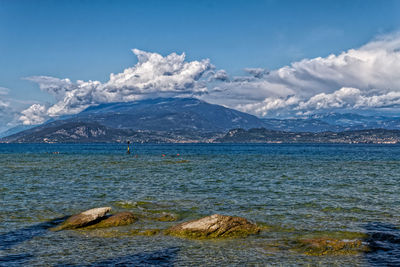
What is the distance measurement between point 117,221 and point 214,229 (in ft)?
26.1

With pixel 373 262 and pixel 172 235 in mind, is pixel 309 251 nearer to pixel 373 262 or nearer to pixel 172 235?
pixel 373 262

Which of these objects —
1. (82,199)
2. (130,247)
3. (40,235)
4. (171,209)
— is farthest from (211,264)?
(82,199)

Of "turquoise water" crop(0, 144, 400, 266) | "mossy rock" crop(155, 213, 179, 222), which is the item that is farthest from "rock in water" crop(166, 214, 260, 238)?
"mossy rock" crop(155, 213, 179, 222)

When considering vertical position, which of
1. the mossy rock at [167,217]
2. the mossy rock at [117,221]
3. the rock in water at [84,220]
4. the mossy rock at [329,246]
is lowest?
the mossy rock at [329,246]

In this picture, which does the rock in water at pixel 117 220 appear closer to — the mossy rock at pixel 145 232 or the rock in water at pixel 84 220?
the rock in water at pixel 84 220

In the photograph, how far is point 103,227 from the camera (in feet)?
83.8

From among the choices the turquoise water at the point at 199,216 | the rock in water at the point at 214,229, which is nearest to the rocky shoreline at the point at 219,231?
the rock in water at the point at 214,229

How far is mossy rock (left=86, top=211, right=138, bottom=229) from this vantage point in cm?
2583

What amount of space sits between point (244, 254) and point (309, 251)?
3769 millimetres

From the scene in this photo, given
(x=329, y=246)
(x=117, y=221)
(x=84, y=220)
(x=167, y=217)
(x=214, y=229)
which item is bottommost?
(x=329, y=246)

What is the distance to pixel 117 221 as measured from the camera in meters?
26.4

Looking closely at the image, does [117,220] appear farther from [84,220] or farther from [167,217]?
[167,217]

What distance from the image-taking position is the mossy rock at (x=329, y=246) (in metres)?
19.8

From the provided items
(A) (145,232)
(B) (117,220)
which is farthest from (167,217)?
(A) (145,232)
